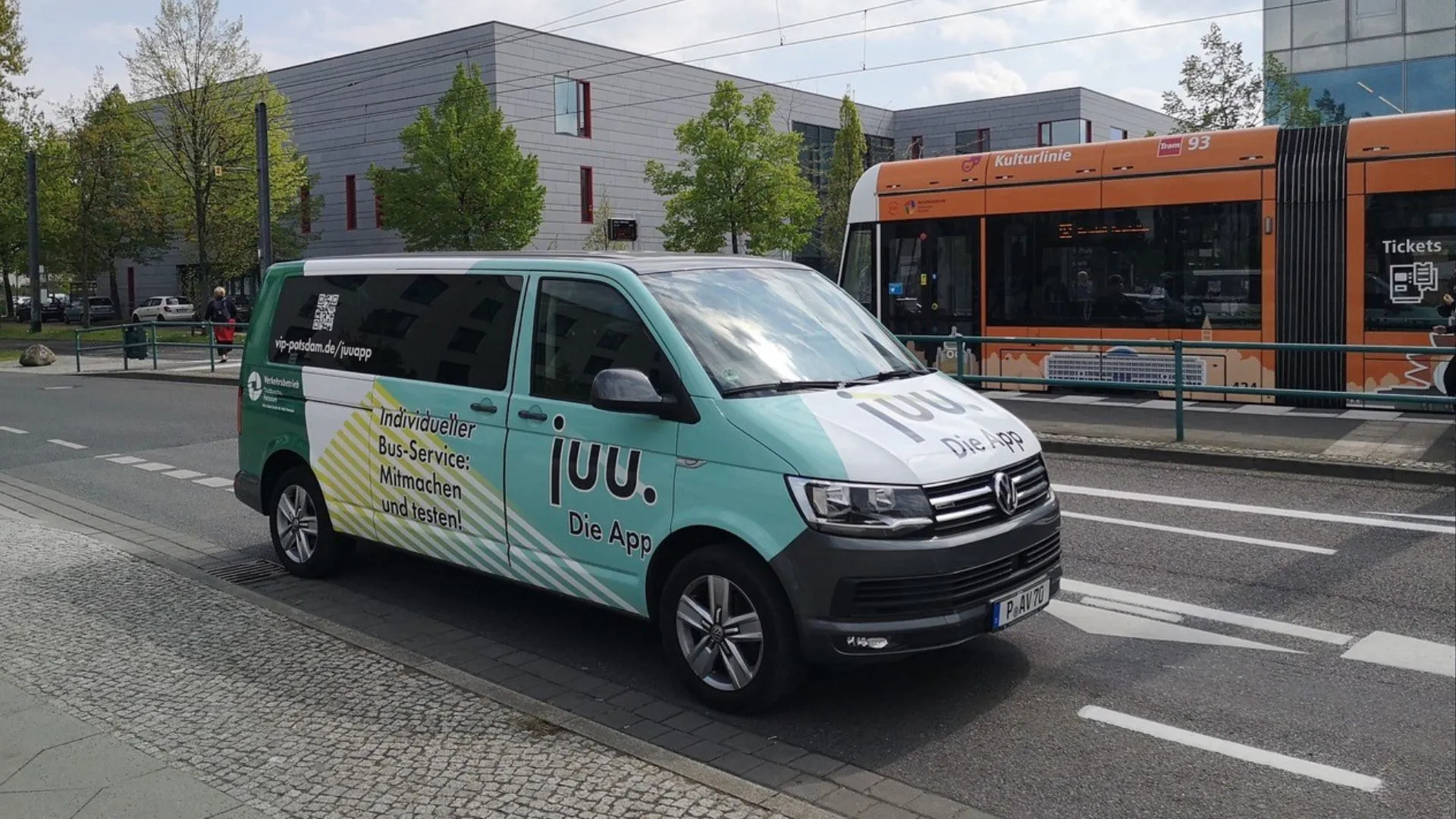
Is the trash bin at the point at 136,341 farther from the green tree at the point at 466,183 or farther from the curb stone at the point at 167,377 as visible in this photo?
the green tree at the point at 466,183

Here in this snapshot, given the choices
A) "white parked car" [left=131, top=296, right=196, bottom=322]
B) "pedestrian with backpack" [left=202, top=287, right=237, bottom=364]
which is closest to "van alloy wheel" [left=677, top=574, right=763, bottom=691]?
"pedestrian with backpack" [left=202, top=287, right=237, bottom=364]

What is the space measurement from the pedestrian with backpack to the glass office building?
3003cm

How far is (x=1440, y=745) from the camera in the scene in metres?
4.99

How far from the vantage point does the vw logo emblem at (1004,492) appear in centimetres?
543

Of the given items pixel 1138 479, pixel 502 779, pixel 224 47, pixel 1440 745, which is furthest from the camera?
pixel 224 47

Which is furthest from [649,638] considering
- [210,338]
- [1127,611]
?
[210,338]

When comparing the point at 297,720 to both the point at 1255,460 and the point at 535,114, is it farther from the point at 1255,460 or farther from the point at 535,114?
the point at 535,114

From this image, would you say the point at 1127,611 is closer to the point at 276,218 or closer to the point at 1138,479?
the point at 1138,479

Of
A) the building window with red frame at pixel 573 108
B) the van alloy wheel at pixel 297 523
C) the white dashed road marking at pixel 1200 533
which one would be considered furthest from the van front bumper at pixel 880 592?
the building window with red frame at pixel 573 108

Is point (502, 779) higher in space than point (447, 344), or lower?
lower

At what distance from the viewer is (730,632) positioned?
5.39m

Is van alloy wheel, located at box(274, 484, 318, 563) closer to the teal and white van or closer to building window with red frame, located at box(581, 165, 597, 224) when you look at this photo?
the teal and white van

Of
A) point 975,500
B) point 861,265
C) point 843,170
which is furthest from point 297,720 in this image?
point 843,170

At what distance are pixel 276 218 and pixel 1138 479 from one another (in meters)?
46.4
